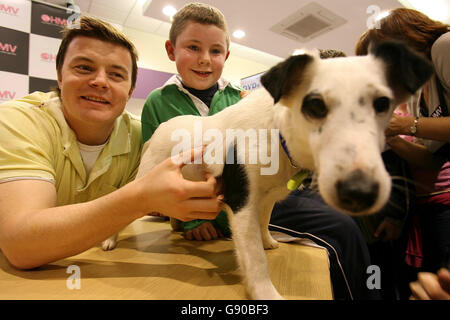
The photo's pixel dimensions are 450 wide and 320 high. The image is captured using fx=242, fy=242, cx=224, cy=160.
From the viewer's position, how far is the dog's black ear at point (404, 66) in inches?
18.8

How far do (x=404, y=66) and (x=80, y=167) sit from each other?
1006 millimetres

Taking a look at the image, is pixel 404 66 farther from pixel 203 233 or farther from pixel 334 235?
pixel 203 233

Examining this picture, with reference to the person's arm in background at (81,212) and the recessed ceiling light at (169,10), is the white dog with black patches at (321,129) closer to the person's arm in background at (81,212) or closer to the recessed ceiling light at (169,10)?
the person's arm in background at (81,212)

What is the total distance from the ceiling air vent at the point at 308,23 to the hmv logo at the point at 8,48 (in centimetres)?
252

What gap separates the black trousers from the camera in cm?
74

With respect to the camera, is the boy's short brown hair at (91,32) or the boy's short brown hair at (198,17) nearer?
the boy's short brown hair at (91,32)

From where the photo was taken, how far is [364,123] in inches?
16.2

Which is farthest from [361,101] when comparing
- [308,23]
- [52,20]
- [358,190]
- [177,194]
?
[308,23]

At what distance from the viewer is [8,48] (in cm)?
181

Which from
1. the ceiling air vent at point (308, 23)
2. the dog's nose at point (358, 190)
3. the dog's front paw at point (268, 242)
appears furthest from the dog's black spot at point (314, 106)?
the ceiling air vent at point (308, 23)

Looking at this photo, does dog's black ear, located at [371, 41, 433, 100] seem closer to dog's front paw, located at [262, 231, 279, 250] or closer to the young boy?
dog's front paw, located at [262, 231, 279, 250]
